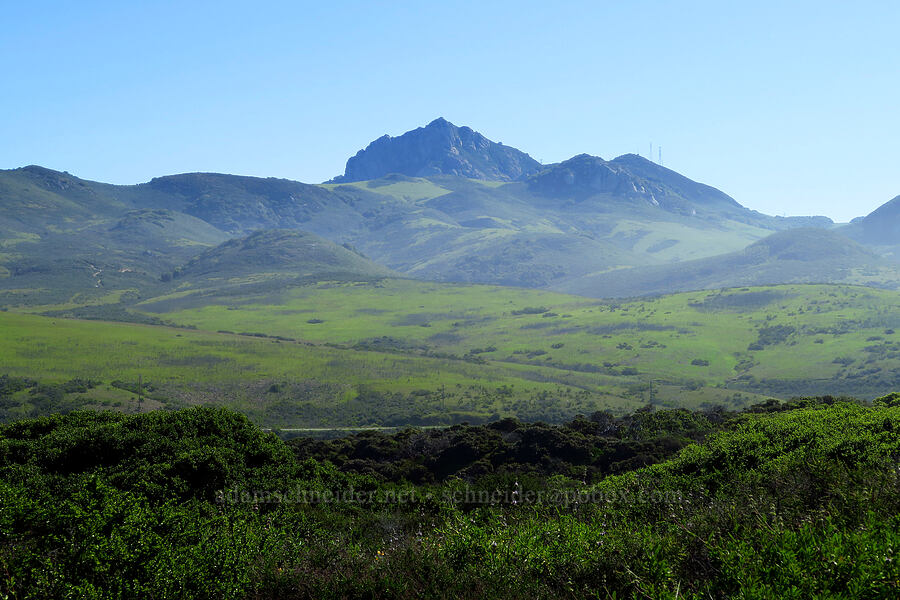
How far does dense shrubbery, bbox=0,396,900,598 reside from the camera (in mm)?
10000

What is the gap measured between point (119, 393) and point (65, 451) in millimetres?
81426

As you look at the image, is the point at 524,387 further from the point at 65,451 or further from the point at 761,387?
the point at 65,451

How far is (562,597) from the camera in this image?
10.3 m

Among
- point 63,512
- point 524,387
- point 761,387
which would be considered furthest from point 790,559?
point 761,387

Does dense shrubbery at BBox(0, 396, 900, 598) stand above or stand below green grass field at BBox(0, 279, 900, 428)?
above

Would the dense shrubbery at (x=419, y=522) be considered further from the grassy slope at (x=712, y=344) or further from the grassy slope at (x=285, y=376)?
the grassy slope at (x=712, y=344)

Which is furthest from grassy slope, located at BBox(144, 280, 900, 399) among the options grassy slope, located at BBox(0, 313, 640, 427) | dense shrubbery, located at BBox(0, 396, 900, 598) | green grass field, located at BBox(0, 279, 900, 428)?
dense shrubbery, located at BBox(0, 396, 900, 598)

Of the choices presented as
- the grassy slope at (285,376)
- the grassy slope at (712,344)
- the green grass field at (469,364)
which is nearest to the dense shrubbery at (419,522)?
the green grass field at (469,364)

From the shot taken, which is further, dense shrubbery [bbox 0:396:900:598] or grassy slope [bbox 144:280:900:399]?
grassy slope [bbox 144:280:900:399]

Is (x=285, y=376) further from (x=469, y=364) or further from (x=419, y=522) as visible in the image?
(x=419, y=522)

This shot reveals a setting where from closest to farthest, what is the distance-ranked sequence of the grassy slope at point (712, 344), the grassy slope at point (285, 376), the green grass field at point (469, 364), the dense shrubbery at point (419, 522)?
the dense shrubbery at point (419, 522)
the grassy slope at point (285, 376)
the green grass field at point (469, 364)
the grassy slope at point (712, 344)

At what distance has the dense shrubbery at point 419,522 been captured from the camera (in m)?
10.0

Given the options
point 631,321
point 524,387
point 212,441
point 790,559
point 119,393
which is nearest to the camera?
point 790,559

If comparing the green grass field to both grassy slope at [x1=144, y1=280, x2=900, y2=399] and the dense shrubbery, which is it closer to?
grassy slope at [x1=144, y1=280, x2=900, y2=399]
